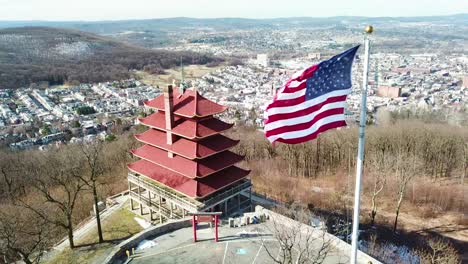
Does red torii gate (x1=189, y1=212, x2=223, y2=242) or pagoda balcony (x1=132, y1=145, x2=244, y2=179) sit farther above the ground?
pagoda balcony (x1=132, y1=145, x2=244, y2=179)

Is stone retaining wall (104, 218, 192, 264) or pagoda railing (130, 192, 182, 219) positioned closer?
stone retaining wall (104, 218, 192, 264)

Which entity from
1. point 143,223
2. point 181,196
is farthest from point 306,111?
point 143,223

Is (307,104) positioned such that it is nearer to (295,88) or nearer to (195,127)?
(295,88)

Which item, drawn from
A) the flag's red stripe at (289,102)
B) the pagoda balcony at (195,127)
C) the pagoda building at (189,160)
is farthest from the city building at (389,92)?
the flag's red stripe at (289,102)

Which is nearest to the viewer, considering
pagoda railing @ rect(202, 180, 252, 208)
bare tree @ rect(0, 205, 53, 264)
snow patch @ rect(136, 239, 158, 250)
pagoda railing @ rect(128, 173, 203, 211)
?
snow patch @ rect(136, 239, 158, 250)

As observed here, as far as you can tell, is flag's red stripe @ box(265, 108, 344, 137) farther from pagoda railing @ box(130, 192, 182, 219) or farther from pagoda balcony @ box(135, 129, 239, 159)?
pagoda railing @ box(130, 192, 182, 219)

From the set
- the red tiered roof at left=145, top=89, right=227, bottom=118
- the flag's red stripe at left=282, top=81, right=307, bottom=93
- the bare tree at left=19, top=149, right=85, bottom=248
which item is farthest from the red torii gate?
the bare tree at left=19, top=149, right=85, bottom=248

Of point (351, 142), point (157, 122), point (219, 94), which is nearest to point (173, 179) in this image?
point (157, 122)
